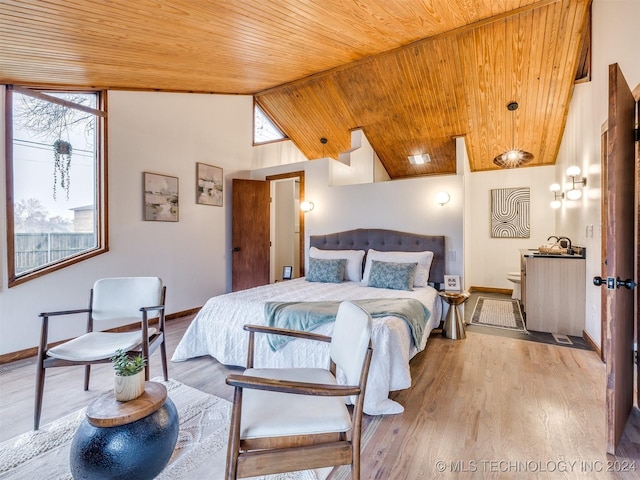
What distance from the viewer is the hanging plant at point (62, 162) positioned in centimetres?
337

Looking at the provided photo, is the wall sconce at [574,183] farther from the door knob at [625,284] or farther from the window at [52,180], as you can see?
the window at [52,180]

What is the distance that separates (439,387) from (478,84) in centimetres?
385

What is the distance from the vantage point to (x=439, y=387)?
248cm

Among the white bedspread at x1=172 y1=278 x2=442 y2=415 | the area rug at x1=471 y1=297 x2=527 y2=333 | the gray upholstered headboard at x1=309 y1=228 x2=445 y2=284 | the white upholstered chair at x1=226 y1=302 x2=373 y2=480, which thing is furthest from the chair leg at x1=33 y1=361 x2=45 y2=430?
the area rug at x1=471 y1=297 x2=527 y2=333

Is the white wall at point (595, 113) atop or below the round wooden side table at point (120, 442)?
atop

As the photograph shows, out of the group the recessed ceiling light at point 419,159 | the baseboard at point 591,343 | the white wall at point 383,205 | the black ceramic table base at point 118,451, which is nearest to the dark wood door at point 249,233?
the white wall at point 383,205

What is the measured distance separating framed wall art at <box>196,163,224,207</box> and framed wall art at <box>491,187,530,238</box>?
5440 mm

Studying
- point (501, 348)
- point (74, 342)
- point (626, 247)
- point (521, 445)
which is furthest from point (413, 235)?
point (74, 342)

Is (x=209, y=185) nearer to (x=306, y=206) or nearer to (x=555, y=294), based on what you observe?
(x=306, y=206)

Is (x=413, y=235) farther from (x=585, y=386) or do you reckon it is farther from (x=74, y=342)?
(x=74, y=342)

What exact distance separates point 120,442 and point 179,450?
0.50 metres

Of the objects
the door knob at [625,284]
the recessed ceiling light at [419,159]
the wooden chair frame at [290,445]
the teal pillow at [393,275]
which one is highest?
the recessed ceiling light at [419,159]

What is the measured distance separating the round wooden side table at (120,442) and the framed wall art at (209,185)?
387cm

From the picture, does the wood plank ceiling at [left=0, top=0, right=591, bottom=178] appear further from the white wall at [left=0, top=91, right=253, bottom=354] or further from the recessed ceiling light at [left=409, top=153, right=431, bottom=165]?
the white wall at [left=0, top=91, right=253, bottom=354]
